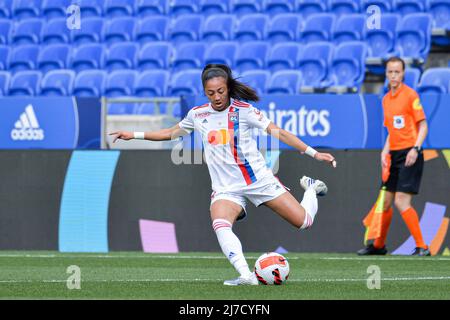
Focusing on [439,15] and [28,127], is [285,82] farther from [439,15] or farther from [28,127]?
[28,127]

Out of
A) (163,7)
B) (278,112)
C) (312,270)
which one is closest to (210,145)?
(312,270)

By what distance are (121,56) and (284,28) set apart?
3299mm

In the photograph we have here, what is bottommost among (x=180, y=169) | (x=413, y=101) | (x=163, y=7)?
(x=180, y=169)

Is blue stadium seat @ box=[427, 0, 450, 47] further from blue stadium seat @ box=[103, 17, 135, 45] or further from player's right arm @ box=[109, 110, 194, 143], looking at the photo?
player's right arm @ box=[109, 110, 194, 143]

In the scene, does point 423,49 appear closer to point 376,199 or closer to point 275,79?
point 275,79

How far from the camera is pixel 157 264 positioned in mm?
11391

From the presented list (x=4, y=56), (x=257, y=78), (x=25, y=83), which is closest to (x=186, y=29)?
(x=257, y=78)

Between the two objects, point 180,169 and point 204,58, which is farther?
point 204,58

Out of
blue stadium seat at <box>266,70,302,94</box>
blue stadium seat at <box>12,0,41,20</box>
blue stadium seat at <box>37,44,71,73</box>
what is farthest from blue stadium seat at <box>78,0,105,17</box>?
blue stadium seat at <box>266,70,302,94</box>

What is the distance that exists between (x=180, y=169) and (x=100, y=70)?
22.9ft

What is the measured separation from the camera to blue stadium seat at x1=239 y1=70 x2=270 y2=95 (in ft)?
59.8

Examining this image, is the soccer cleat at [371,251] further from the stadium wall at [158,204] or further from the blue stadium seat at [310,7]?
the blue stadium seat at [310,7]

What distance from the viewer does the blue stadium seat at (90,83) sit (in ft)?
63.9

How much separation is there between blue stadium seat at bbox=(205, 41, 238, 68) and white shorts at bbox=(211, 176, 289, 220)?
10612mm
